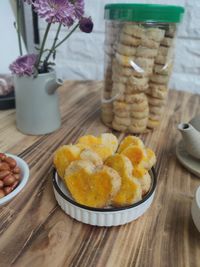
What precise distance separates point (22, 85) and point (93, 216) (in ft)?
0.95

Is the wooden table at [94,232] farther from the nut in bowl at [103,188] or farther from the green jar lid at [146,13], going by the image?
the green jar lid at [146,13]

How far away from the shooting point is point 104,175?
11.0 inches

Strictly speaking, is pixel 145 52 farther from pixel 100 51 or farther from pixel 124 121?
pixel 100 51

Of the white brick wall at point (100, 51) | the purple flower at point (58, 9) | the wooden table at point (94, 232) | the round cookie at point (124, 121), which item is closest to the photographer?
the wooden table at point (94, 232)

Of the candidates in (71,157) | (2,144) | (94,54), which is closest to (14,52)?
(94,54)

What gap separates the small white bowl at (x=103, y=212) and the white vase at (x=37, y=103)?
22cm

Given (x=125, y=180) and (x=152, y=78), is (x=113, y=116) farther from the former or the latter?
(x=125, y=180)

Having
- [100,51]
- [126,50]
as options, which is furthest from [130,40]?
[100,51]

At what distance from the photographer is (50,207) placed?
12.8 inches

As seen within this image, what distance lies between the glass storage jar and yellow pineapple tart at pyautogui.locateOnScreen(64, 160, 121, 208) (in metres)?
0.22

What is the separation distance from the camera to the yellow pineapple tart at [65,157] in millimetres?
323

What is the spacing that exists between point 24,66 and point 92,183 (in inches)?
10.2

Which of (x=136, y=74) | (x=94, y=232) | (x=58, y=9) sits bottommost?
(x=94, y=232)

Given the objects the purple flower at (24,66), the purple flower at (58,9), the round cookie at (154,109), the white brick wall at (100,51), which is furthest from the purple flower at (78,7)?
the white brick wall at (100,51)
